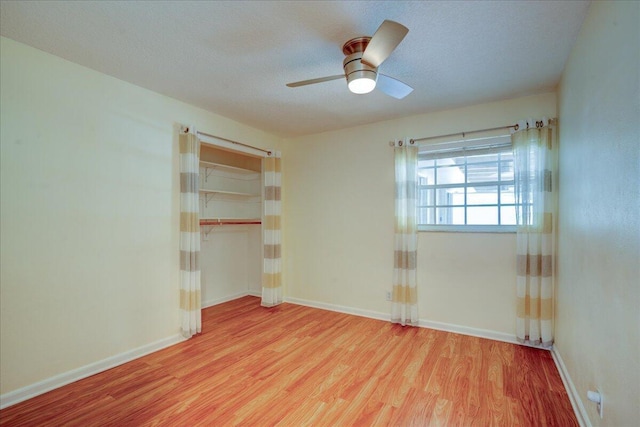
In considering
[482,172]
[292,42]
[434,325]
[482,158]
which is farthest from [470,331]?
[292,42]

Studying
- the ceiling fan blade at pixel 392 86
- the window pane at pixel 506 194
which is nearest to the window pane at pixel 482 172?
the window pane at pixel 506 194

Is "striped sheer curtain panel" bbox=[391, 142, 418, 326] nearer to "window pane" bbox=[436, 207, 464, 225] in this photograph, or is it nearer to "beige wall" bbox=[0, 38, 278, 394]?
"window pane" bbox=[436, 207, 464, 225]

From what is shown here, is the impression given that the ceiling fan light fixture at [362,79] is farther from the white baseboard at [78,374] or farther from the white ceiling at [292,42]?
the white baseboard at [78,374]

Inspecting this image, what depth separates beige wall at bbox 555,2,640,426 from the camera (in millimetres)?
1199

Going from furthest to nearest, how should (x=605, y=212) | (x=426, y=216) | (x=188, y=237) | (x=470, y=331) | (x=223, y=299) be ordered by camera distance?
(x=223, y=299) < (x=426, y=216) < (x=470, y=331) < (x=188, y=237) < (x=605, y=212)

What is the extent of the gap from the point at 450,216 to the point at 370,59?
7.22 ft

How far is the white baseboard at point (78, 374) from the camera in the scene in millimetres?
2068

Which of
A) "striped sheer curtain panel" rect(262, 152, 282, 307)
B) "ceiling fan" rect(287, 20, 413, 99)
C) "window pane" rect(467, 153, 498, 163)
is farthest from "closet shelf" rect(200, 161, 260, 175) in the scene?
"window pane" rect(467, 153, 498, 163)

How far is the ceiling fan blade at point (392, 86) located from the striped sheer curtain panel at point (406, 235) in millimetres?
1190

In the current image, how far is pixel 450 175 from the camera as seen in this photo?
3453mm

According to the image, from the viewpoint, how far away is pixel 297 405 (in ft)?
6.77

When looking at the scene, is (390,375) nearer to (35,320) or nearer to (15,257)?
(35,320)

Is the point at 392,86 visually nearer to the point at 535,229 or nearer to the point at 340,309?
the point at 535,229

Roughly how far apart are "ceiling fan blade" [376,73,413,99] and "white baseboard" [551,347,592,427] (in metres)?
2.38
